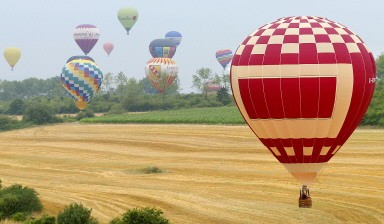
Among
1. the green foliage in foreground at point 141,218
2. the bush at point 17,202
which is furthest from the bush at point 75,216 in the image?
the bush at point 17,202

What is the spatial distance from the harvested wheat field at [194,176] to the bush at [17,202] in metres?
1.11

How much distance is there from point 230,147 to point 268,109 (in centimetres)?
3081

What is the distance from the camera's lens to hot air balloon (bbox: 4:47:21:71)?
138000 millimetres

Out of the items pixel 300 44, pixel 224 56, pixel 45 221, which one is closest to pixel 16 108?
pixel 224 56

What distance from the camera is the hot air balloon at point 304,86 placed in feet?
105

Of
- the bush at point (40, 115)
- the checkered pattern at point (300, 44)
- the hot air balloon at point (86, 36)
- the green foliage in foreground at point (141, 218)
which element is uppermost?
the hot air balloon at point (86, 36)

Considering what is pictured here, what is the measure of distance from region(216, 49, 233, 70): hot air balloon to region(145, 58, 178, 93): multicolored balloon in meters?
31.8

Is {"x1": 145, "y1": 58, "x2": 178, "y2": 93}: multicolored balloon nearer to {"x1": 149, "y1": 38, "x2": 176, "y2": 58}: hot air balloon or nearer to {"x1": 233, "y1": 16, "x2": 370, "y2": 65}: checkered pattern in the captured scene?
{"x1": 149, "y1": 38, "x2": 176, "y2": 58}: hot air balloon

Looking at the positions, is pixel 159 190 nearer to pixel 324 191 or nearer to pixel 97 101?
pixel 324 191

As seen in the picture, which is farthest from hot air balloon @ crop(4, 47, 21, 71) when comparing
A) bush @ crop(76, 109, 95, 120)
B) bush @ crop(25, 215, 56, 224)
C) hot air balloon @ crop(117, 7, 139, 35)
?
bush @ crop(25, 215, 56, 224)

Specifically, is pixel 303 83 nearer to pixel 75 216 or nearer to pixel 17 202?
pixel 75 216

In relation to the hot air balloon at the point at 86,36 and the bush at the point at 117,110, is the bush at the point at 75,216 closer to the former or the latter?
the bush at the point at 117,110

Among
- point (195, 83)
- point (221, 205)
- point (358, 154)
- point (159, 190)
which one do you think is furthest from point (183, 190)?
point (195, 83)

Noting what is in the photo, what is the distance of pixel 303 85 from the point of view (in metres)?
31.8
